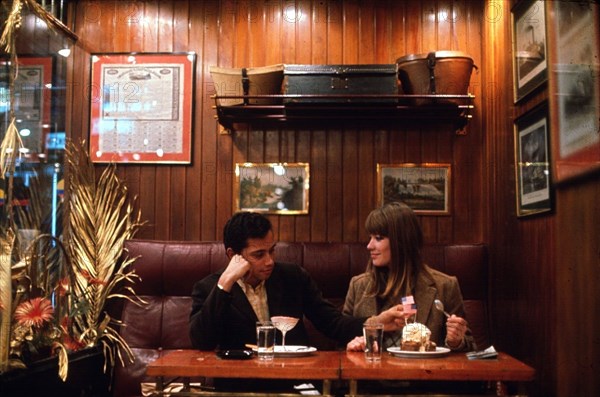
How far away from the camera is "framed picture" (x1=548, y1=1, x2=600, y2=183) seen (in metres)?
2.76

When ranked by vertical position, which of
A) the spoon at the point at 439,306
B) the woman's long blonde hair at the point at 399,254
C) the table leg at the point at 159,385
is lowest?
the table leg at the point at 159,385

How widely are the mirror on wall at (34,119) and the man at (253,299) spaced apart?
3.64 ft

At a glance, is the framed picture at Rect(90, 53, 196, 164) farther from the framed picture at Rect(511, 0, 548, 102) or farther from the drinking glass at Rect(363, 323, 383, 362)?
the drinking glass at Rect(363, 323, 383, 362)

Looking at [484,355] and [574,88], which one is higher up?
[574,88]

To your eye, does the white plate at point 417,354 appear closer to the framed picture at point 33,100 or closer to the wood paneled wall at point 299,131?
the wood paneled wall at point 299,131

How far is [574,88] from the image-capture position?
115 inches

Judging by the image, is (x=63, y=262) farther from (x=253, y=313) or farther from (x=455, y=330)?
(x=455, y=330)

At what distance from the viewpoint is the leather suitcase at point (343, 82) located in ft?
12.9

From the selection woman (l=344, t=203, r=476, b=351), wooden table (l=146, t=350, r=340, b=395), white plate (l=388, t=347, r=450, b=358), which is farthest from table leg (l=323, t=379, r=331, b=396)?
woman (l=344, t=203, r=476, b=351)

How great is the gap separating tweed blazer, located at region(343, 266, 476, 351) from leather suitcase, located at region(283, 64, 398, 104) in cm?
111

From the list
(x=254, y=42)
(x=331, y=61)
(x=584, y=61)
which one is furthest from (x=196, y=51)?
(x=584, y=61)

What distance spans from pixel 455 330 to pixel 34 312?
1829 mm

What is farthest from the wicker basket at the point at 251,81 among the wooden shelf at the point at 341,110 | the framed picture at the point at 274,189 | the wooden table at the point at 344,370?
the wooden table at the point at 344,370

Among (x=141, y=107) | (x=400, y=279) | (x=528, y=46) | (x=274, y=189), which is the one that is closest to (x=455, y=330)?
(x=400, y=279)
